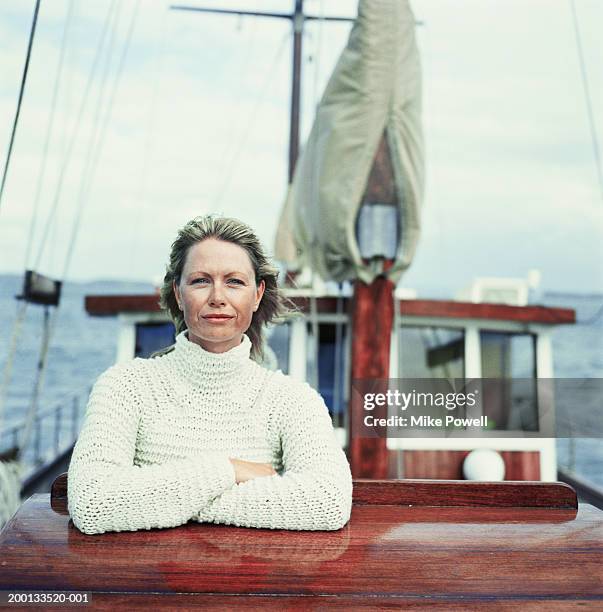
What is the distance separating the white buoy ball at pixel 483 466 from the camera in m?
4.87

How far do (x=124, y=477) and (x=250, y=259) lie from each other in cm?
53

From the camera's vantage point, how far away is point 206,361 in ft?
5.16

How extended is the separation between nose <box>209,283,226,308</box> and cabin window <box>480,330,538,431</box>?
153 inches

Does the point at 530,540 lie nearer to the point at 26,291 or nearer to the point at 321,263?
the point at 321,263

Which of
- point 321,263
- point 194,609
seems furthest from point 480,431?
point 194,609

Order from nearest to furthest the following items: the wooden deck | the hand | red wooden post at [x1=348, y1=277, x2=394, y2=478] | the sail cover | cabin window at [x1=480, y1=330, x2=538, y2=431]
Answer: the wooden deck → the hand → the sail cover → red wooden post at [x1=348, y1=277, x2=394, y2=478] → cabin window at [x1=480, y1=330, x2=538, y2=431]

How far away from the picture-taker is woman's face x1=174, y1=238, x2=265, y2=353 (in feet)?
5.14

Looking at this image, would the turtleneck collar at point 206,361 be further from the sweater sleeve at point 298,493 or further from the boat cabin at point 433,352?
the boat cabin at point 433,352

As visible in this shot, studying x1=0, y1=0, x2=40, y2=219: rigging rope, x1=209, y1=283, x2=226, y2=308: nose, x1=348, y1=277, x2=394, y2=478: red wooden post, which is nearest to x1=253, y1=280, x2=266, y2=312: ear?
x1=209, y1=283, x2=226, y2=308: nose

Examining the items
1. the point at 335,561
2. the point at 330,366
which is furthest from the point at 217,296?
the point at 330,366

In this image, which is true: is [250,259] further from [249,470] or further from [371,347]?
[371,347]

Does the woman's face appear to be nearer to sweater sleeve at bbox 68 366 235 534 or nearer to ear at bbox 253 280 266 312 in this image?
ear at bbox 253 280 266 312

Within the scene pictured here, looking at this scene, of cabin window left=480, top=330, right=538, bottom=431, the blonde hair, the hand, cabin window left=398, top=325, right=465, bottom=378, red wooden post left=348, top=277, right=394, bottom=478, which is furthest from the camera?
cabin window left=480, top=330, right=538, bottom=431

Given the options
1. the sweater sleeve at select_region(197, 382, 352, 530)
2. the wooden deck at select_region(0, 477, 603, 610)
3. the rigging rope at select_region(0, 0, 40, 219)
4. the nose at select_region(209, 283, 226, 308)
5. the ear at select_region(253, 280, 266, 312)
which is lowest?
the wooden deck at select_region(0, 477, 603, 610)
